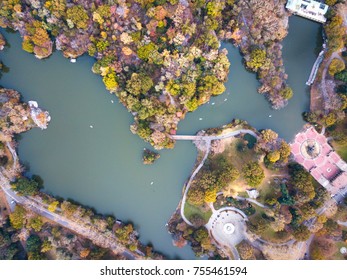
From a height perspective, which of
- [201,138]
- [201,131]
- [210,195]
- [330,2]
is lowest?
[210,195]

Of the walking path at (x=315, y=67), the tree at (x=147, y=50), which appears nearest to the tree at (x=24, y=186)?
the tree at (x=147, y=50)

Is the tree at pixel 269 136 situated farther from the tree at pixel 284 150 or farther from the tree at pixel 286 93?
the tree at pixel 286 93

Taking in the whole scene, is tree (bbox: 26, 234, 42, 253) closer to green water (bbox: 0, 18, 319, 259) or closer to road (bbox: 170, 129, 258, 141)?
green water (bbox: 0, 18, 319, 259)

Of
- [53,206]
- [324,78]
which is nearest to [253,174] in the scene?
[324,78]

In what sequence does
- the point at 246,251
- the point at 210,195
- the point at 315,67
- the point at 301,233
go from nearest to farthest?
1. the point at 301,233
2. the point at 210,195
3. the point at 246,251
4. the point at 315,67

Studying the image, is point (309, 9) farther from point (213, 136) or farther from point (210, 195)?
point (210, 195)

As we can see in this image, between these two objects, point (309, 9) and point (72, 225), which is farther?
point (72, 225)
